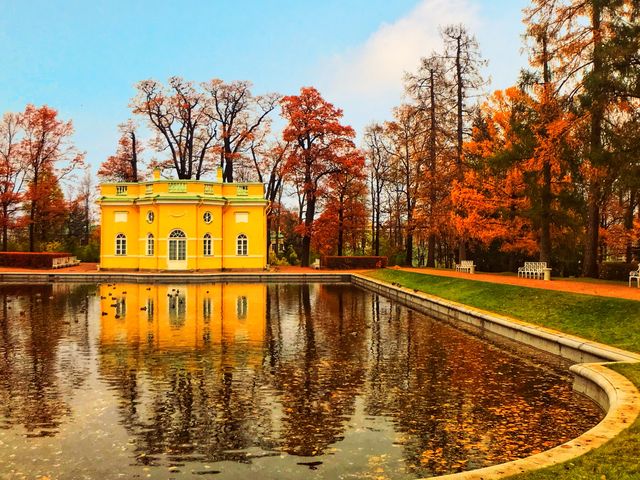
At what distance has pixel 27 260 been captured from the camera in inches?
1471

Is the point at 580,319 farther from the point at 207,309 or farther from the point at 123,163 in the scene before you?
the point at 123,163

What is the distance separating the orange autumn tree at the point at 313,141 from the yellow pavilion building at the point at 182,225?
405 cm

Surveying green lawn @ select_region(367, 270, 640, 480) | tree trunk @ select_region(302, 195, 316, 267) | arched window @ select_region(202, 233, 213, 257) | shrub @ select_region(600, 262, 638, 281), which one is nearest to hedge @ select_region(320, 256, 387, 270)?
tree trunk @ select_region(302, 195, 316, 267)

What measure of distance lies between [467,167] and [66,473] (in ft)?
91.0

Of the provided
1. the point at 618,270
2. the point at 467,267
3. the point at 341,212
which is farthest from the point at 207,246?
the point at 618,270

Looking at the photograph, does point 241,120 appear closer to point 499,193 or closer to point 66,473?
point 499,193

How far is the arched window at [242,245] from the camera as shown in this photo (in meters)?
38.4

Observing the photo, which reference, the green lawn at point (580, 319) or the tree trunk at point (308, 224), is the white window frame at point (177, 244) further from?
the green lawn at point (580, 319)

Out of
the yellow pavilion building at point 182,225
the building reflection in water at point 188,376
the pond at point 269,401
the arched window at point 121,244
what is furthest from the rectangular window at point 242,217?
the pond at point 269,401

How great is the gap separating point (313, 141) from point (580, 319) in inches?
1217

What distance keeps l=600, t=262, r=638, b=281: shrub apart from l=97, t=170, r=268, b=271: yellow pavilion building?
22473mm

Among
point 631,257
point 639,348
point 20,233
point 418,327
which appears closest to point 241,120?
point 20,233

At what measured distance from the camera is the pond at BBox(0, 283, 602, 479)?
5.48 metres

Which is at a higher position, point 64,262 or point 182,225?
point 182,225
